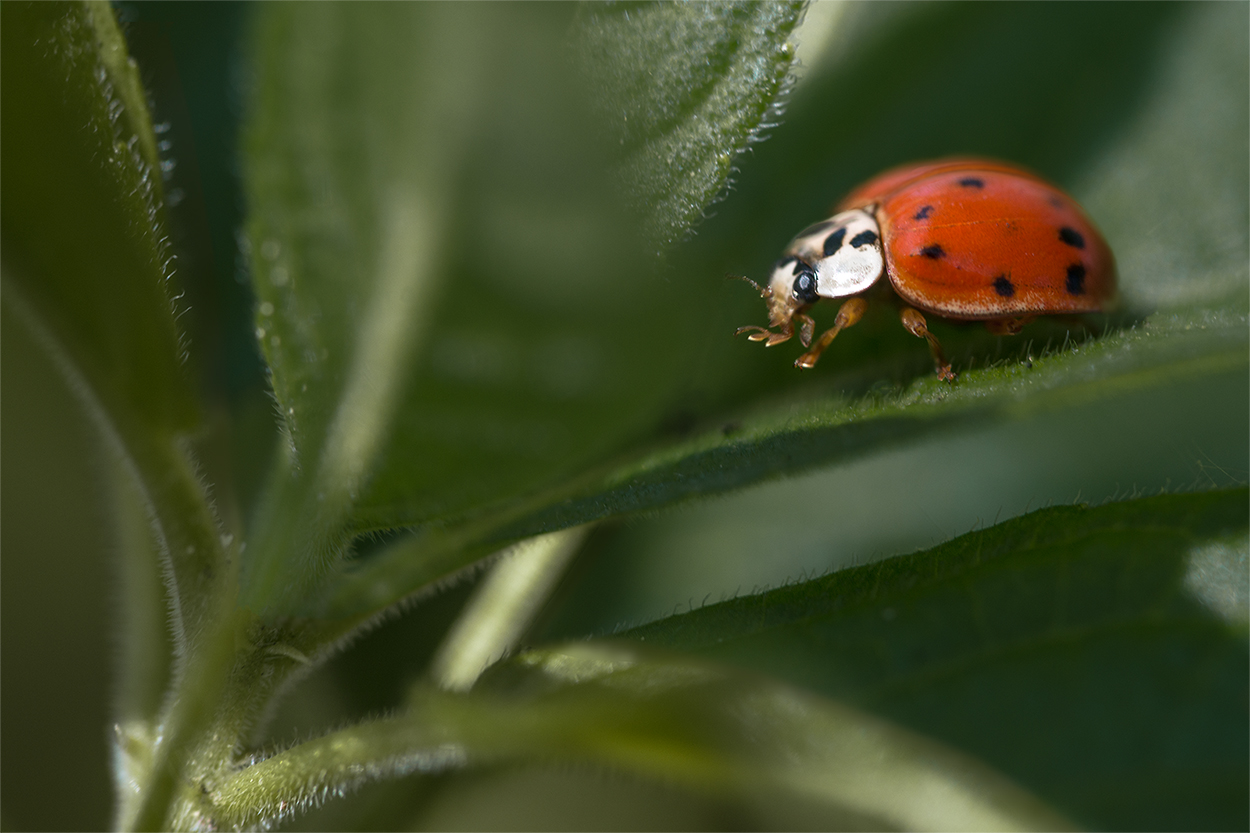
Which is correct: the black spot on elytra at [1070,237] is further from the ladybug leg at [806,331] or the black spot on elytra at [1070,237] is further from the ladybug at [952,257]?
the ladybug leg at [806,331]

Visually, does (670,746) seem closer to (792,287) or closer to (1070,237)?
(792,287)

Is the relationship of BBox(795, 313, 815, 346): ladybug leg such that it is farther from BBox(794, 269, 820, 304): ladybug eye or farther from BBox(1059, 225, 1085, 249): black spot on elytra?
BBox(1059, 225, 1085, 249): black spot on elytra

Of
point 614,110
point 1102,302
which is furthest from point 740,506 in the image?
point 614,110

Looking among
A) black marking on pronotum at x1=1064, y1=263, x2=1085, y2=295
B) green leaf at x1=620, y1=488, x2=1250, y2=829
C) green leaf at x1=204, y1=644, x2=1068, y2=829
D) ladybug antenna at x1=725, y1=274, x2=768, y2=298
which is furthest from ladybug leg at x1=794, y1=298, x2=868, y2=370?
green leaf at x1=204, y1=644, x2=1068, y2=829

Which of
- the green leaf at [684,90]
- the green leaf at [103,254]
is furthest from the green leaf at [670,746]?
the green leaf at [684,90]

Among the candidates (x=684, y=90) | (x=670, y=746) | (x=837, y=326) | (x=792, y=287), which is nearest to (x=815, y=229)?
(x=792, y=287)

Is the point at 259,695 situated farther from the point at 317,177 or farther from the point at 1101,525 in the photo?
the point at 1101,525

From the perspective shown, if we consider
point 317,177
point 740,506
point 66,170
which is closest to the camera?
point 66,170
